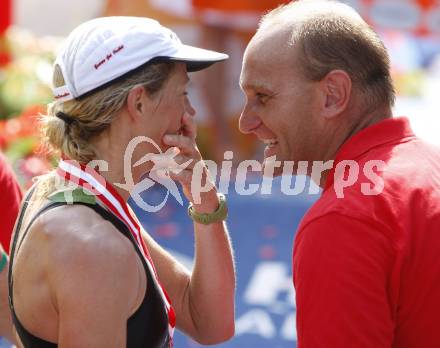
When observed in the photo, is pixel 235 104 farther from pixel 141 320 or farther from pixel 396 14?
pixel 141 320

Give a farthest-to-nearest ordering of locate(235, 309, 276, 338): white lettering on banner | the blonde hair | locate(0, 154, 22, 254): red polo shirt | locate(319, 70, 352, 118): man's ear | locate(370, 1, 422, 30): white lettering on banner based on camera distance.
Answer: locate(370, 1, 422, 30): white lettering on banner
locate(235, 309, 276, 338): white lettering on banner
locate(0, 154, 22, 254): red polo shirt
the blonde hair
locate(319, 70, 352, 118): man's ear

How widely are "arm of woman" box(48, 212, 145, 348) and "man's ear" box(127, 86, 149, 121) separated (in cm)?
39

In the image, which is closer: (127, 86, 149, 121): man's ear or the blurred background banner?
(127, 86, 149, 121): man's ear

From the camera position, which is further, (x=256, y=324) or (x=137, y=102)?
(x=256, y=324)

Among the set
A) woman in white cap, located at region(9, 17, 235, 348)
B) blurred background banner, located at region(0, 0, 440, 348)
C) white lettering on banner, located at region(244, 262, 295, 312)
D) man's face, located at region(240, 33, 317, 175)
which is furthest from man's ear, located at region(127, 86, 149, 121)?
white lettering on banner, located at region(244, 262, 295, 312)

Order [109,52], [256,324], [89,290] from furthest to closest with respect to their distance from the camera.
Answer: [256,324] < [109,52] < [89,290]

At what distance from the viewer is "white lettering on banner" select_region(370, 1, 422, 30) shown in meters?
8.06

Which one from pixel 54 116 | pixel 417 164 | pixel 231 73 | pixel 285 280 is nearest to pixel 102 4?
pixel 231 73

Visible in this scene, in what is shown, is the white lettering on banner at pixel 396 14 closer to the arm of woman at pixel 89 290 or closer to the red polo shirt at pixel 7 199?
the red polo shirt at pixel 7 199

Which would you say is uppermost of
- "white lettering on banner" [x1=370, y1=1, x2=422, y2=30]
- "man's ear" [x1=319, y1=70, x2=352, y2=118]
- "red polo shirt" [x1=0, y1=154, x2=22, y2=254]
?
"white lettering on banner" [x1=370, y1=1, x2=422, y2=30]

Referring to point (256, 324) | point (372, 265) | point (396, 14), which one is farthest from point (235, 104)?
point (372, 265)

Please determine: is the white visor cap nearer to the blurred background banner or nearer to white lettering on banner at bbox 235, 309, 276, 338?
the blurred background banner

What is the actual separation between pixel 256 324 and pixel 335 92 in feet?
7.97

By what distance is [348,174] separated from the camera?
1951 mm
